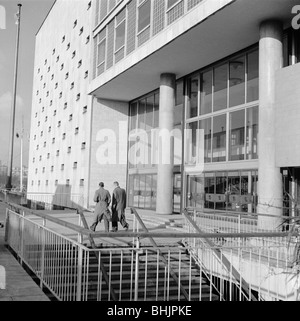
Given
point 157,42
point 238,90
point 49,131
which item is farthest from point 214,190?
point 49,131

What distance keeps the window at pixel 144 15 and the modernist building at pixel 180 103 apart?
7 centimetres

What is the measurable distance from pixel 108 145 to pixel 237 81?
39.4 ft

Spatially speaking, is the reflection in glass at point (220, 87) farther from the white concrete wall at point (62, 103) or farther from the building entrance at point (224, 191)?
the white concrete wall at point (62, 103)

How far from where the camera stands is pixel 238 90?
57.2 ft

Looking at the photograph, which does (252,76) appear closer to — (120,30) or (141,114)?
(120,30)

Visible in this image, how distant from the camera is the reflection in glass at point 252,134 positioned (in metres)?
15.9

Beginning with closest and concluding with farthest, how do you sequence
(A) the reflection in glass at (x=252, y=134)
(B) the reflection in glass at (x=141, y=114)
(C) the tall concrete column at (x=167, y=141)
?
(A) the reflection in glass at (x=252, y=134) → (C) the tall concrete column at (x=167, y=141) → (B) the reflection in glass at (x=141, y=114)

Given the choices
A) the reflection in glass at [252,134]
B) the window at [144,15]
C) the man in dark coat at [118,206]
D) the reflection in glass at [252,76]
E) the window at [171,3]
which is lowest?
the man in dark coat at [118,206]

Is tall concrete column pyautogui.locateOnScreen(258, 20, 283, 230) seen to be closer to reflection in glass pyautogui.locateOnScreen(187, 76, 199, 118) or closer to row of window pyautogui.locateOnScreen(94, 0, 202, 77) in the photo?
row of window pyautogui.locateOnScreen(94, 0, 202, 77)

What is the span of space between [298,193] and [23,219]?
939 centimetres

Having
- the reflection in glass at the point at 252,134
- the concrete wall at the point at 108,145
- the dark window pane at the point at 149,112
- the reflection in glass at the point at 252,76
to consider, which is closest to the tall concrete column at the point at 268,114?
the reflection in glass at the point at 252,134

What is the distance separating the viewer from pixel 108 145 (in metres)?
27.4

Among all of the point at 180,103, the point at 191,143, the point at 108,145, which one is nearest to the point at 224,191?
the point at 191,143
